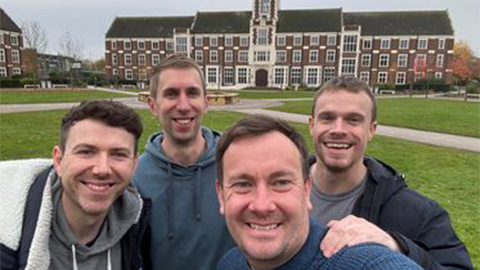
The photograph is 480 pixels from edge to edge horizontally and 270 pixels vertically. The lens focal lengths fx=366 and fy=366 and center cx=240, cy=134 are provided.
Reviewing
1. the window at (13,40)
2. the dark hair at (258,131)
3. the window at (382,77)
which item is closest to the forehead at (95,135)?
the dark hair at (258,131)

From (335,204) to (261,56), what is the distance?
212 ft

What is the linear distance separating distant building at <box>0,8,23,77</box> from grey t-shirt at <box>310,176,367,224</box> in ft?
246

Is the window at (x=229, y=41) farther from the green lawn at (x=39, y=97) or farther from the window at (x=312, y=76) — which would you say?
the green lawn at (x=39, y=97)

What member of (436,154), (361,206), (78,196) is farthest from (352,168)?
(436,154)

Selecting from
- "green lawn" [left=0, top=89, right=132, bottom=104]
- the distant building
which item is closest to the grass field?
"green lawn" [left=0, top=89, right=132, bottom=104]

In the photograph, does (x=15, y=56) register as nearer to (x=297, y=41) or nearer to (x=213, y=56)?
(x=213, y=56)

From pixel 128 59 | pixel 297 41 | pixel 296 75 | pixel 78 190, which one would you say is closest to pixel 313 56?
pixel 297 41

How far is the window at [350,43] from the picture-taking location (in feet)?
200

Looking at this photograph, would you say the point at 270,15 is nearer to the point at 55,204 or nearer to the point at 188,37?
the point at 188,37

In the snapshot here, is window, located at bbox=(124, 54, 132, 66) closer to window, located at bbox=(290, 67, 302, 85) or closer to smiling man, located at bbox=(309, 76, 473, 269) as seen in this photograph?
window, located at bbox=(290, 67, 302, 85)

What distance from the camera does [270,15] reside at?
6372cm

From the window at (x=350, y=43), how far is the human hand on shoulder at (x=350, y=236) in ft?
210

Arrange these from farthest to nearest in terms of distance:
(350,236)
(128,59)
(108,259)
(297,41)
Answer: (128,59), (297,41), (108,259), (350,236)

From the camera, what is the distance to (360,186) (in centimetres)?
244
